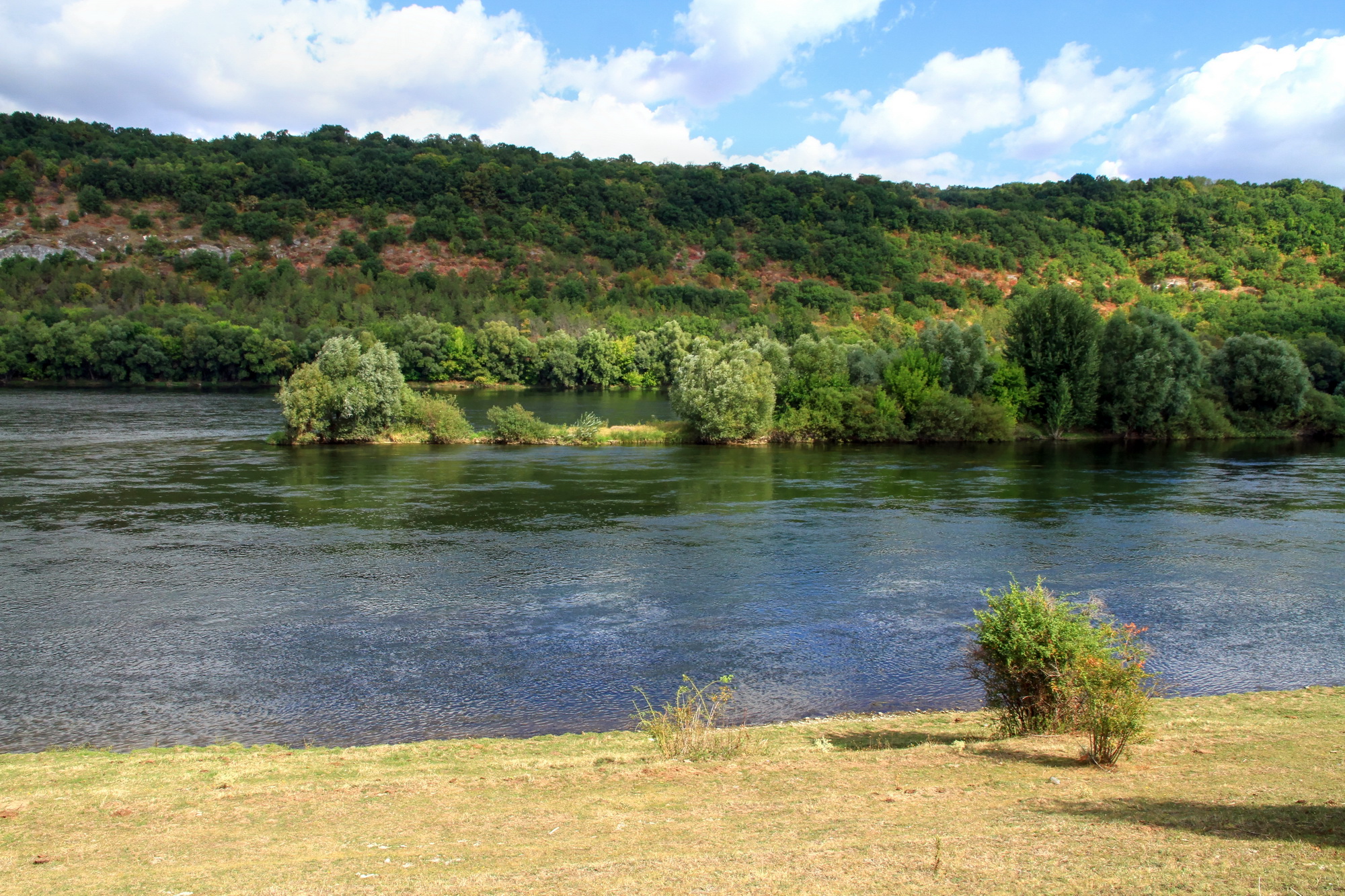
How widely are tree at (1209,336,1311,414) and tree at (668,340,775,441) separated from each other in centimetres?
3776

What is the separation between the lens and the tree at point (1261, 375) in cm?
6831

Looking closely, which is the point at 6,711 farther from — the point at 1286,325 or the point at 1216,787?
the point at 1286,325

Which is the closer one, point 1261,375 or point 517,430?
point 517,430

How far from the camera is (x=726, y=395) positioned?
62.1 meters

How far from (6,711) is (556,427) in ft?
163

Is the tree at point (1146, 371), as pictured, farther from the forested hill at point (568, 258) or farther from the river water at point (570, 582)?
the forested hill at point (568, 258)

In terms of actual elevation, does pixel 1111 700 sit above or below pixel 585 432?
below

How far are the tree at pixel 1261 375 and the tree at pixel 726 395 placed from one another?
37.8 metres

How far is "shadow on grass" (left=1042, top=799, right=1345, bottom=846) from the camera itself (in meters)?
7.56

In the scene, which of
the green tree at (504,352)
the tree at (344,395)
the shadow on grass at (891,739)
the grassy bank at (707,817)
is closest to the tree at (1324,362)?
the tree at (344,395)

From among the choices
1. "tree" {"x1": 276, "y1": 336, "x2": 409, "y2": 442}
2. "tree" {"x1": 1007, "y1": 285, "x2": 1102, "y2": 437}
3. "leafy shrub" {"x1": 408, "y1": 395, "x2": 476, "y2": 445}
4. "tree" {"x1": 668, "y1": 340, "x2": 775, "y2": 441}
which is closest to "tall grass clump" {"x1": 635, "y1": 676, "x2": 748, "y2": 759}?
"tree" {"x1": 668, "y1": 340, "x2": 775, "y2": 441}

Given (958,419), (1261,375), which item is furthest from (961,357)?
(1261,375)

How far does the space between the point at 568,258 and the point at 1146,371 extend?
429ft

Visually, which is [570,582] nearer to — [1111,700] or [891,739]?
[891,739]
